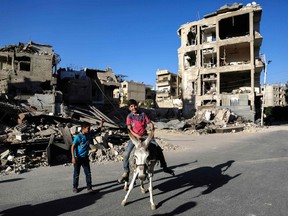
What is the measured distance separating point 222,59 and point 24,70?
102 ft

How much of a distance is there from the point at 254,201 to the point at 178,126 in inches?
803

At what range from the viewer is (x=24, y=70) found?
34.5 m

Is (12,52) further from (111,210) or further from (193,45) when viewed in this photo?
(111,210)

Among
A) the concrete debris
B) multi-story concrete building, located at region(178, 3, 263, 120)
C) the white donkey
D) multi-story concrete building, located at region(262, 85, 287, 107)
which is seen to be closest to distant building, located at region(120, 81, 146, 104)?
multi-story concrete building, located at region(178, 3, 263, 120)

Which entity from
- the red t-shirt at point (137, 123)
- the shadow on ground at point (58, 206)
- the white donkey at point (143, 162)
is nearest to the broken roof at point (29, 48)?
the red t-shirt at point (137, 123)

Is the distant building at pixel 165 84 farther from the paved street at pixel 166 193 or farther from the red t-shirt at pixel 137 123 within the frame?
the red t-shirt at pixel 137 123

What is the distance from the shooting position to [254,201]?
200 inches

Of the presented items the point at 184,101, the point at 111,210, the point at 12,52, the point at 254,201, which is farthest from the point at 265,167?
the point at 184,101

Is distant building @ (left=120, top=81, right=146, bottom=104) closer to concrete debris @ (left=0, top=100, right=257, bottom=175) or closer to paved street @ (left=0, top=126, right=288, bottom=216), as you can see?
concrete debris @ (left=0, top=100, right=257, bottom=175)

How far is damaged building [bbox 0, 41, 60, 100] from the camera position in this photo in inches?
1227

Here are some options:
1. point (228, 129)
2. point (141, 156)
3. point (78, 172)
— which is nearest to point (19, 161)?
point (78, 172)

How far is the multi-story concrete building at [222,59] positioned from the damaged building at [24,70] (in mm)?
23974

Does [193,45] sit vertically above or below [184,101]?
above

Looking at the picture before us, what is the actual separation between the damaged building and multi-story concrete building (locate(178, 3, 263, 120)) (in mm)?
23974
